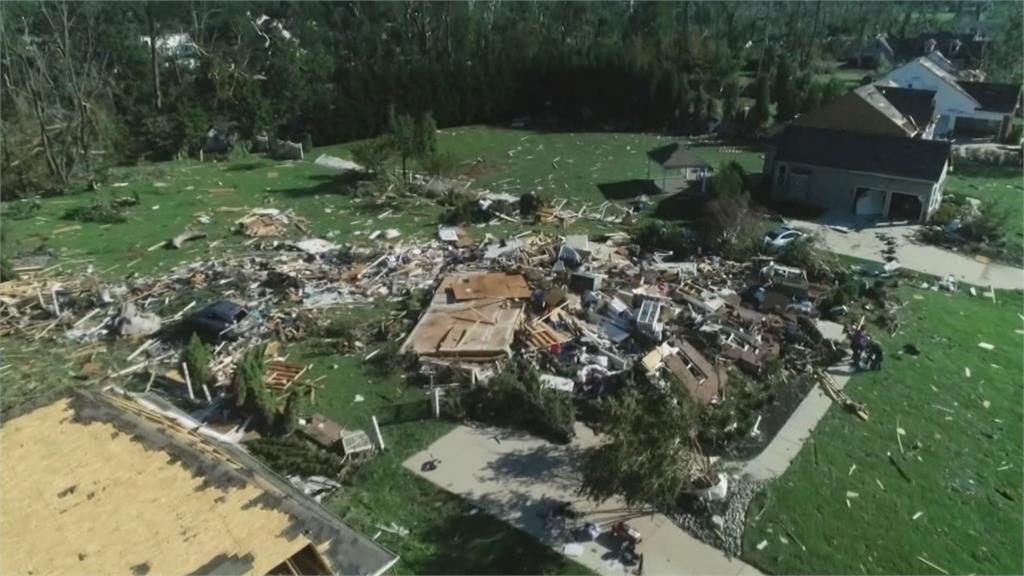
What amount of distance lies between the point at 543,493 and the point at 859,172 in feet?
72.2

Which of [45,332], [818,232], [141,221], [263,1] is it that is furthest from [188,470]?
[263,1]

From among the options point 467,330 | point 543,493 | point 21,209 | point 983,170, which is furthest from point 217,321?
point 983,170

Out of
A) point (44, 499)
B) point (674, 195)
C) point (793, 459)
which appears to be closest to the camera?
point (44, 499)

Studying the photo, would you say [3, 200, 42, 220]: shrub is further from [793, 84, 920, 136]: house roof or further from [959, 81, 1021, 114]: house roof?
[959, 81, 1021, 114]: house roof

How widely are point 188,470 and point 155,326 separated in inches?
462

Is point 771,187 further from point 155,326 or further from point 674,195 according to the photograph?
point 155,326

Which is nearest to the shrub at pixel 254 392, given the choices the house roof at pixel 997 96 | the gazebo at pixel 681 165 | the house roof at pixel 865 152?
the gazebo at pixel 681 165

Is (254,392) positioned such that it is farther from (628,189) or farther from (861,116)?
(861,116)

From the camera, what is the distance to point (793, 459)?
15.0 m

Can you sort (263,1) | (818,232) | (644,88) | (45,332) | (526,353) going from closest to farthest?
(526,353) < (45,332) < (818,232) < (644,88) < (263,1)

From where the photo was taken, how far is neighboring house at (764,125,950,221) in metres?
28.7

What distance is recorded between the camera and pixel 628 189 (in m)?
32.4

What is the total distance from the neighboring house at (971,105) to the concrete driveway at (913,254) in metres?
19.5

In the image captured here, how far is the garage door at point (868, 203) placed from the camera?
29.7 m
